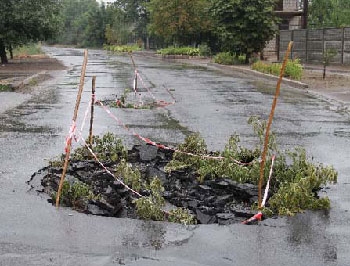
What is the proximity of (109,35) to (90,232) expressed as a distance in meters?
75.1

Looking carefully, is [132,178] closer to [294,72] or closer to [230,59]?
[294,72]

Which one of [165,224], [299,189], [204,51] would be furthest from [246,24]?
[165,224]

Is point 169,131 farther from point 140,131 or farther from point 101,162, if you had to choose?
point 101,162

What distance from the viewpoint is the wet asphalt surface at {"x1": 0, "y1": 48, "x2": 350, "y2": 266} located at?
16.2 ft

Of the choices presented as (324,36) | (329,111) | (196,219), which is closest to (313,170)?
(196,219)

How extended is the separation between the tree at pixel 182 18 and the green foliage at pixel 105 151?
40.7 m

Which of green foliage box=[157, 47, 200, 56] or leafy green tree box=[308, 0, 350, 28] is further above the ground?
leafy green tree box=[308, 0, 350, 28]

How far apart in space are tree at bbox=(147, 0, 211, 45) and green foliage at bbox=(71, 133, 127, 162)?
134ft

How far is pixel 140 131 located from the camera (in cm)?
1116

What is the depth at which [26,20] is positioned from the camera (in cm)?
3309

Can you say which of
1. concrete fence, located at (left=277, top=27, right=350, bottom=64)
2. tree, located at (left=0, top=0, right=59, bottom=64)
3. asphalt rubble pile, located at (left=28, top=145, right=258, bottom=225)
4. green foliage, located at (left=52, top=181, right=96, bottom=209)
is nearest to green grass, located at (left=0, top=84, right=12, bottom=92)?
asphalt rubble pile, located at (left=28, top=145, right=258, bottom=225)

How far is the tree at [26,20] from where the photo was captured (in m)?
32.6

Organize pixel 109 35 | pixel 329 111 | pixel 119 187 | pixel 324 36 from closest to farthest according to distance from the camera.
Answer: pixel 119 187 < pixel 329 111 < pixel 324 36 < pixel 109 35

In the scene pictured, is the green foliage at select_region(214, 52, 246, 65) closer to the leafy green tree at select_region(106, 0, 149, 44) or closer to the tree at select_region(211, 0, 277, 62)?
the tree at select_region(211, 0, 277, 62)
